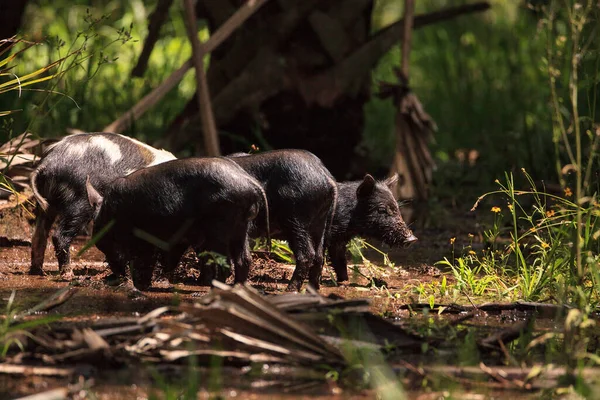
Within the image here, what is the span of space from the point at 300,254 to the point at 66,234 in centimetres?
135

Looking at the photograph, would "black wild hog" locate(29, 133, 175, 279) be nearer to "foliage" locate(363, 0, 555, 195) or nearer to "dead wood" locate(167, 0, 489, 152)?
Answer: "dead wood" locate(167, 0, 489, 152)

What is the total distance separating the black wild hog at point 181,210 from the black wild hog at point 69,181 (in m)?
0.48

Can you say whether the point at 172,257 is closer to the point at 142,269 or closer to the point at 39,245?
the point at 142,269

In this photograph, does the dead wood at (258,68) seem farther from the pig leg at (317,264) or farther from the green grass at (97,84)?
the pig leg at (317,264)

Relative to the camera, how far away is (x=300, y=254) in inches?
227

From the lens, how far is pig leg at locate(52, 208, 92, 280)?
19.9 ft

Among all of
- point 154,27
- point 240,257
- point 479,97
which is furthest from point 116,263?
point 479,97

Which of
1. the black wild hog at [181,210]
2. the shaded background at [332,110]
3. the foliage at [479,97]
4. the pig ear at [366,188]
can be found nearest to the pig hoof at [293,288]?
the black wild hog at [181,210]

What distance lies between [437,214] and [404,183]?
1.30ft

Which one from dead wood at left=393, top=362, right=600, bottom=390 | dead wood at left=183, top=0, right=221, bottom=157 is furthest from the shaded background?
dead wood at left=393, top=362, right=600, bottom=390

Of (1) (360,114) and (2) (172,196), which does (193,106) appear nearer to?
(1) (360,114)

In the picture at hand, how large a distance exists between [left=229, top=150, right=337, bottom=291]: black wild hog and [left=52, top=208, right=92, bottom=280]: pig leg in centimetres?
99

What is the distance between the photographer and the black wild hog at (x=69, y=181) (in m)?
6.07

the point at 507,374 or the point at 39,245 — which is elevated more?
the point at 39,245
